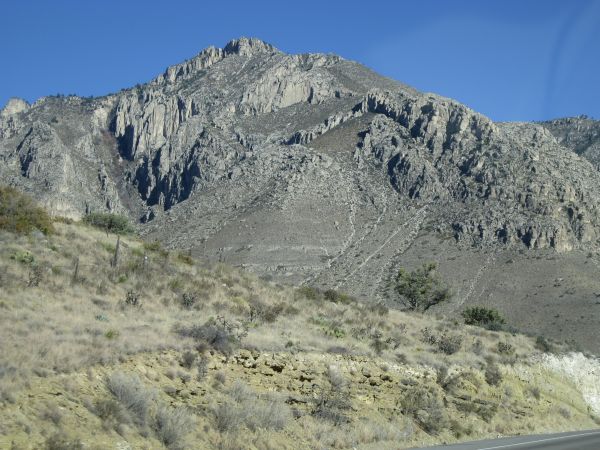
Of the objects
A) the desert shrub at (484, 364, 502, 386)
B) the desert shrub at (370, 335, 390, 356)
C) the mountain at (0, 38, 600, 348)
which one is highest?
the mountain at (0, 38, 600, 348)

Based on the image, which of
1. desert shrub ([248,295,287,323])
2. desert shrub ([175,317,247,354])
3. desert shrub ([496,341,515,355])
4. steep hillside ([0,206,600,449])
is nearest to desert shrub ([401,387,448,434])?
steep hillside ([0,206,600,449])

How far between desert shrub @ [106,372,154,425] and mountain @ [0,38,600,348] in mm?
67823

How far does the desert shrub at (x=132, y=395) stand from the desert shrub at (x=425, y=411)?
9.28 m

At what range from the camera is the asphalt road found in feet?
59.8

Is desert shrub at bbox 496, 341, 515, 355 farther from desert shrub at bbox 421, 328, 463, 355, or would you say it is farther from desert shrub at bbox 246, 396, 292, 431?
desert shrub at bbox 246, 396, 292, 431

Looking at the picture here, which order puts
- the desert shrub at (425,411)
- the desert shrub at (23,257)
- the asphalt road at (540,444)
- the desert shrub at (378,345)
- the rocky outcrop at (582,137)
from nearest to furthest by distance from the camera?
the asphalt road at (540,444) → the desert shrub at (425,411) → the desert shrub at (23,257) → the desert shrub at (378,345) → the rocky outcrop at (582,137)

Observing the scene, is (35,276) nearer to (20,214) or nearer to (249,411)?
(20,214)

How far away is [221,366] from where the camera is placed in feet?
59.6

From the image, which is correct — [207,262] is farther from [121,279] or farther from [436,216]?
[436,216]

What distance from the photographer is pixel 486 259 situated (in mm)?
100500

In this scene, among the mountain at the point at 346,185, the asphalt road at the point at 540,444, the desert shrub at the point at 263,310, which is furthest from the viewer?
the mountain at the point at 346,185

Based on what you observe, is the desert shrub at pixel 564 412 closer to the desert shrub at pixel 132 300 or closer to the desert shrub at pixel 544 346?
the desert shrub at pixel 544 346

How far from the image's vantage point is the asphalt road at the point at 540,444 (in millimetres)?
Result: 18219

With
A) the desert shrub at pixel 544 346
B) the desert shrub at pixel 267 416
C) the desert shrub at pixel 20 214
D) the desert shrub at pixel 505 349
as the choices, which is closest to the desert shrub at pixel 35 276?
the desert shrub at pixel 20 214
